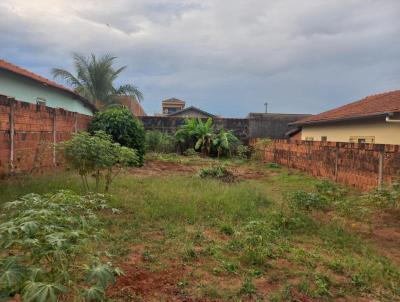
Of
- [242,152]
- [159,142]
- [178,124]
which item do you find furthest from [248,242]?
[178,124]

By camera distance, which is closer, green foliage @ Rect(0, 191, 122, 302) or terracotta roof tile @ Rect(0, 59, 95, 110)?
green foliage @ Rect(0, 191, 122, 302)

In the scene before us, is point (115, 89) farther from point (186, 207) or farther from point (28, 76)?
point (186, 207)

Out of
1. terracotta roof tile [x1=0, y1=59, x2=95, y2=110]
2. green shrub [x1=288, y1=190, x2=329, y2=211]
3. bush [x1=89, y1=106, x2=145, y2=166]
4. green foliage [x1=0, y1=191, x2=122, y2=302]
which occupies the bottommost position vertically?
green shrub [x1=288, y1=190, x2=329, y2=211]

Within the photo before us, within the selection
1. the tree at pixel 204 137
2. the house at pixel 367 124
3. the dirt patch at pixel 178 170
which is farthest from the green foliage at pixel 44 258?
the tree at pixel 204 137

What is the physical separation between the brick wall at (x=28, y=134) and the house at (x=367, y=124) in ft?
28.8

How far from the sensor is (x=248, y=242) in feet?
13.8

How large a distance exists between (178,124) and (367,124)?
978cm

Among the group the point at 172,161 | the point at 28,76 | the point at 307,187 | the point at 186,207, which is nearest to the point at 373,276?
the point at 186,207

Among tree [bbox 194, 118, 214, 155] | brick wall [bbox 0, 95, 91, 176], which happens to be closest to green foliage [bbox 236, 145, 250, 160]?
tree [bbox 194, 118, 214, 155]

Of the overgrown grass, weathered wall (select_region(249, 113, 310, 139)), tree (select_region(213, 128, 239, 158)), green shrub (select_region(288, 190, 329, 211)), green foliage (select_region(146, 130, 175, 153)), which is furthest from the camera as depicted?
weathered wall (select_region(249, 113, 310, 139))

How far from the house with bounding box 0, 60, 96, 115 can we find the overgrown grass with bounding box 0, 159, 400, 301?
21.7 feet

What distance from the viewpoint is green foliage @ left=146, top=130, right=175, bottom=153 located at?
57.6 ft

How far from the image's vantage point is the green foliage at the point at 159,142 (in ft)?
57.6

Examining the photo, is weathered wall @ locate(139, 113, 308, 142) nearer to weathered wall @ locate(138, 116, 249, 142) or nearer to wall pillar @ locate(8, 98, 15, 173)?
weathered wall @ locate(138, 116, 249, 142)
